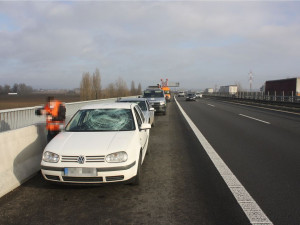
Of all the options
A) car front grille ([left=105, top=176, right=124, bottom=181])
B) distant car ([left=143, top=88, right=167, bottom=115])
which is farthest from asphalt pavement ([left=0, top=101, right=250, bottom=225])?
distant car ([left=143, top=88, right=167, bottom=115])

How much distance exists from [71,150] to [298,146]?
258 inches

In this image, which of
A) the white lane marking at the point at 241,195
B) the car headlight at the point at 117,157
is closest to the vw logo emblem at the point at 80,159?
the car headlight at the point at 117,157

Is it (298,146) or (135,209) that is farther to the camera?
(298,146)

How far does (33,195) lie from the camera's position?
425 centimetres

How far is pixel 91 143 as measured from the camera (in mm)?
4477

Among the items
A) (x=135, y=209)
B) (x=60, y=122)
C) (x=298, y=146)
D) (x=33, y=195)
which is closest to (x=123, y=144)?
(x=135, y=209)

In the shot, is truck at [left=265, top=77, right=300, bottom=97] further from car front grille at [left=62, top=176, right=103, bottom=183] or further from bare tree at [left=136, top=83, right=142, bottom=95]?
bare tree at [left=136, top=83, right=142, bottom=95]

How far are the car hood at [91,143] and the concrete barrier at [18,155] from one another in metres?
0.72

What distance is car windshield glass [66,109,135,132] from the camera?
5375 millimetres

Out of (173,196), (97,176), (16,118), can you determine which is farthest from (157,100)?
(97,176)

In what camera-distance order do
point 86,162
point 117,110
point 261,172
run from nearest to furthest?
point 86,162
point 261,172
point 117,110

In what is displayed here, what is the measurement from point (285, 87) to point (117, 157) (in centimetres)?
3426

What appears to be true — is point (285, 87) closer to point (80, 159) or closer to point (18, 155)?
point (80, 159)

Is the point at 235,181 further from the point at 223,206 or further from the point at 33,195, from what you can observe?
the point at 33,195
